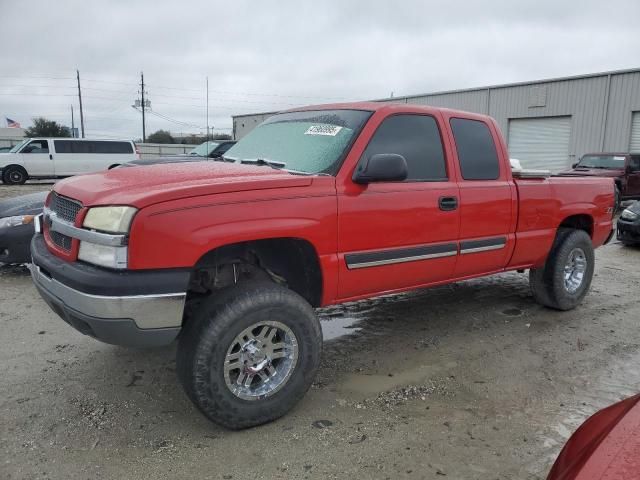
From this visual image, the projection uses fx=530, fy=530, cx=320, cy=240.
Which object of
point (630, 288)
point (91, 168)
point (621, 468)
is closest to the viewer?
point (621, 468)

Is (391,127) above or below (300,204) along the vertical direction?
above

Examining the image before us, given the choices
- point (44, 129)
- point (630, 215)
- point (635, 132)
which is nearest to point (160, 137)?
point (44, 129)

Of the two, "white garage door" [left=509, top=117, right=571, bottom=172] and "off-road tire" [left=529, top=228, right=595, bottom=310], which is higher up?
"white garage door" [left=509, top=117, right=571, bottom=172]

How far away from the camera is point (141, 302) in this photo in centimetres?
271

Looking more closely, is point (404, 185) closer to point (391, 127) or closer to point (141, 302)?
point (391, 127)

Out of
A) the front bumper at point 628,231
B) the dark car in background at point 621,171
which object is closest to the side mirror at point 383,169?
the front bumper at point 628,231

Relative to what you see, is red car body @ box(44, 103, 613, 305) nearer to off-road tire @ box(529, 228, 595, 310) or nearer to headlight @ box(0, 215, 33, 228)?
off-road tire @ box(529, 228, 595, 310)

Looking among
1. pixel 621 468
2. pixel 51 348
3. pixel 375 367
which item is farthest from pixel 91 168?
pixel 621 468

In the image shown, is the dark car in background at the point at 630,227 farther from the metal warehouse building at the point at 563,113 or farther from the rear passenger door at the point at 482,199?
the metal warehouse building at the point at 563,113

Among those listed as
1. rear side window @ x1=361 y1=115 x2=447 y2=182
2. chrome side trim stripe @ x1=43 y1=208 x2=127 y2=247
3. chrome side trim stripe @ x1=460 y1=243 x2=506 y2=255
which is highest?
rear side window @ x1=361 y1=115 x2=447 y2=182

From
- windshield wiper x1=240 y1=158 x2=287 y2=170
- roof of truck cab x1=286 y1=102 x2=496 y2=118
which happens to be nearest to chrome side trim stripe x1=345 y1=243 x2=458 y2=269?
windshield wiper x1=240 y1=158 x2=287 y2=170

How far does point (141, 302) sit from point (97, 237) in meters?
0.41

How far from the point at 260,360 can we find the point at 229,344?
0.87ft

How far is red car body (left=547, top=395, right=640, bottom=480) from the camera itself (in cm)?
159
